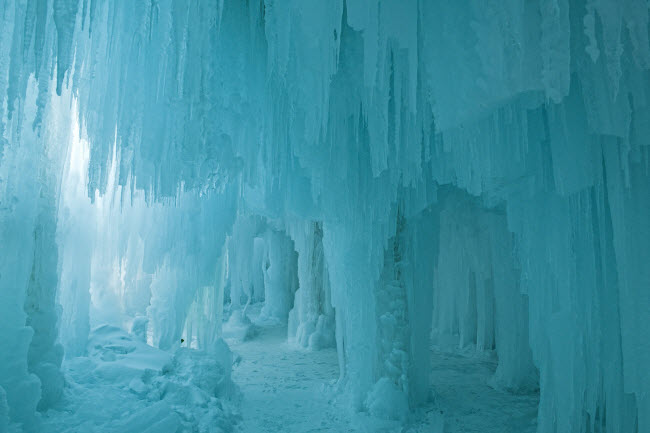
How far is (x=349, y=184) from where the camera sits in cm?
746

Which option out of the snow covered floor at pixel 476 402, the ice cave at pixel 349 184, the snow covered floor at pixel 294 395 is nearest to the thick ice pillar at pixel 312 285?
the snow covered floor at pixel 294 395

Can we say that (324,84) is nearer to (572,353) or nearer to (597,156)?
(597,156)

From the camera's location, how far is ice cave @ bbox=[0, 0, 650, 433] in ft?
12.0

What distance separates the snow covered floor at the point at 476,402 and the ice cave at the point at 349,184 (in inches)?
3.0

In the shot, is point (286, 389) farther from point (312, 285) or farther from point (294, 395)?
point (312, 285)

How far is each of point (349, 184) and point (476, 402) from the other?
5.10 m

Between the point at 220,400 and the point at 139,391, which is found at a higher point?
the point at 139,391

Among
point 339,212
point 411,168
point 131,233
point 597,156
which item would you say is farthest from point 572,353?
point 131,233

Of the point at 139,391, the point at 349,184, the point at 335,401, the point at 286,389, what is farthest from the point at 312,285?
the point at 139,391

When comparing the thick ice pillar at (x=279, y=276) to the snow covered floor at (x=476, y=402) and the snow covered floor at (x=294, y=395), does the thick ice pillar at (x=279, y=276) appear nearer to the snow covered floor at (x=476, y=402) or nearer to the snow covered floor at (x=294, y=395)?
the snow covered floor at (x=294, y=395)

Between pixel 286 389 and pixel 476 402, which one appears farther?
pixel 286 389

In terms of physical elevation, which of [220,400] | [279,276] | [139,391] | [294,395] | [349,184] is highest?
[349,184]

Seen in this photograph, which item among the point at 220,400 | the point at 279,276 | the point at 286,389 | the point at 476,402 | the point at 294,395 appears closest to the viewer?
the point at 220,400

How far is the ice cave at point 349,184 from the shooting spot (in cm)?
366
